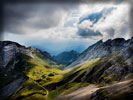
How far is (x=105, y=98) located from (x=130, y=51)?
126 m

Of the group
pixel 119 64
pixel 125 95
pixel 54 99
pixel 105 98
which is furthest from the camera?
pixel 119 64

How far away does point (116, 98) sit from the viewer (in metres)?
94.8

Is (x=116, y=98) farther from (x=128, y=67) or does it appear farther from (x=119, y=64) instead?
(x=119, y=64)

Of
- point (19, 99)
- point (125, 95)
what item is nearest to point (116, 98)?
point (125, 95)

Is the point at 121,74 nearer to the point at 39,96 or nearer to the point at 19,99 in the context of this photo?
the point at 39,96

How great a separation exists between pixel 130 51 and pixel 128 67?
47.1 meters

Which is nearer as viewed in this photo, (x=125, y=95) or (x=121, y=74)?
(x=125, y=95)

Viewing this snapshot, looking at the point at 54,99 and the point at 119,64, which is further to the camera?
the point at 119,64

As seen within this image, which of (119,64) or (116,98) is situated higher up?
(119,64)

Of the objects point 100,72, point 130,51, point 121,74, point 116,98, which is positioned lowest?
point 116,98

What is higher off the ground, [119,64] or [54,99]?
[119,64]

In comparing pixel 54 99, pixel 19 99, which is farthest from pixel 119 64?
pixel 19 99

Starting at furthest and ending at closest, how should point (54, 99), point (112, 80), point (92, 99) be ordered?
point (54, 99)
point (112, 80)
point (92, 99)

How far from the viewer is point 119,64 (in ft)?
587
